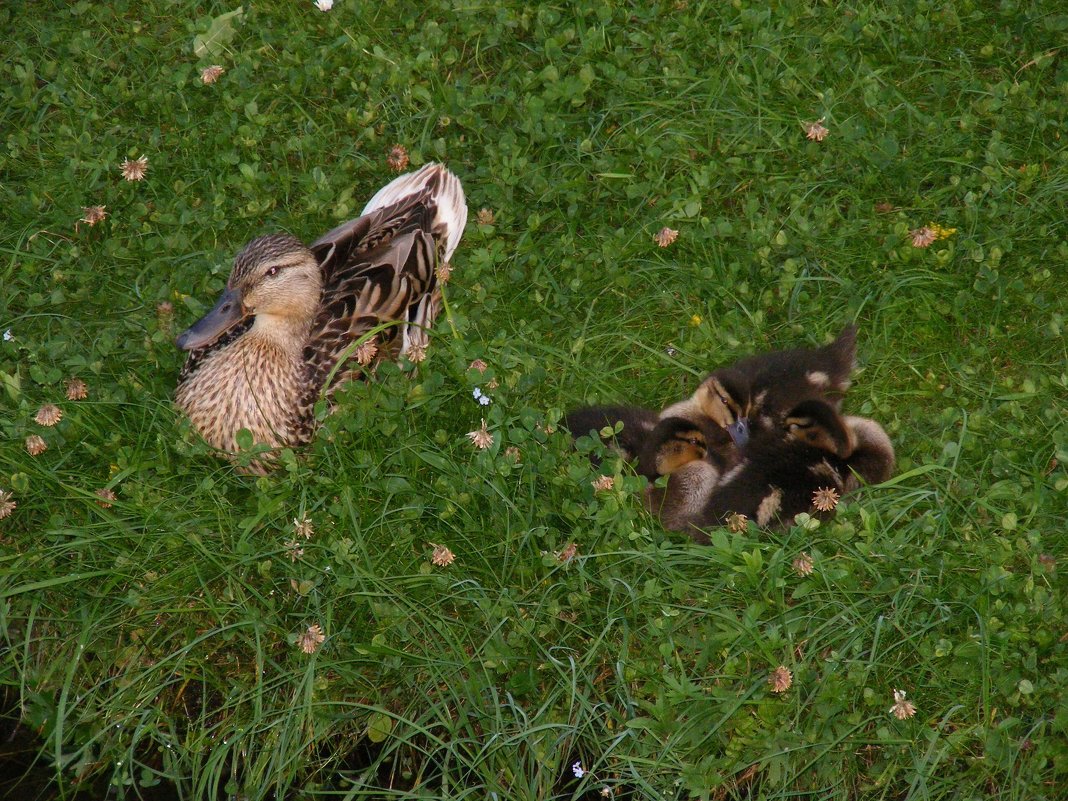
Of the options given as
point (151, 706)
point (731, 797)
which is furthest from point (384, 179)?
point (731, 797)

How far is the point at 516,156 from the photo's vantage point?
459 cm

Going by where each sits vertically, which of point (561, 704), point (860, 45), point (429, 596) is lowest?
point (561, 704)

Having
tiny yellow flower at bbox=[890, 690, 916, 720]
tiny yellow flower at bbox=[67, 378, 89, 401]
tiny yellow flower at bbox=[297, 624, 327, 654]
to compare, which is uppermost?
tiny yellow flower at bbox=[67, 378, 89, 401]

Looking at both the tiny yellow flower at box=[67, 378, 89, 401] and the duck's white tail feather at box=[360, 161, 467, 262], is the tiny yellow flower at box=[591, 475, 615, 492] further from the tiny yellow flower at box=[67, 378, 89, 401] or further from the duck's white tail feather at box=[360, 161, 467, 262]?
the tiny yellow flower at box=[67, 378, 89, 401]

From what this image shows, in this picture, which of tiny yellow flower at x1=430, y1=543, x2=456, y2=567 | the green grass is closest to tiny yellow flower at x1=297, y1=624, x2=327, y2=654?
the green grass

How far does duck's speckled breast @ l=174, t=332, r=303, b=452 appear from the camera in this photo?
3.85 meters

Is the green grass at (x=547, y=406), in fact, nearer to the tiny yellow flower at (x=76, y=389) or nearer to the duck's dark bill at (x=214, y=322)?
the tiny yellow flower at (x=76, y=389)

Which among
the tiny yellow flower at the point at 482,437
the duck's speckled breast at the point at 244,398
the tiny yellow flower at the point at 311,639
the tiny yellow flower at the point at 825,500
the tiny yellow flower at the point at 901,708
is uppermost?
the duck's speckled breast at the point at 244,398

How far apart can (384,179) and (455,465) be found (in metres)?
1.59

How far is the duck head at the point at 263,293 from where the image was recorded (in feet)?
13.0

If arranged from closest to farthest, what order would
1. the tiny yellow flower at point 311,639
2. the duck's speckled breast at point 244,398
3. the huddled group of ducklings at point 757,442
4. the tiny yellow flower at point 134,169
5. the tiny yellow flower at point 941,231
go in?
the tiny yellow flower at point 311,639, the huddled group of ducklings at point 757,442, the duck's speckled breast at point 244,398, the tiny yellow flower at point 941,231, the tiny yellow flower at point 134,169

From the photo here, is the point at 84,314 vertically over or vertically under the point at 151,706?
over

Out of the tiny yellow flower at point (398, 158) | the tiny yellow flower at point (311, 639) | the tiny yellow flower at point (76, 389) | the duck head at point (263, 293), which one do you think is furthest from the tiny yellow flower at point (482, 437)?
the tiny yellow flower at point (398, 158)

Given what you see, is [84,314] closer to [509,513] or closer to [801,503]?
[509,513]
